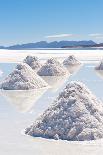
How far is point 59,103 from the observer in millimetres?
10438

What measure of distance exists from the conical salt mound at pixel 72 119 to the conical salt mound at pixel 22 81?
6.80 m

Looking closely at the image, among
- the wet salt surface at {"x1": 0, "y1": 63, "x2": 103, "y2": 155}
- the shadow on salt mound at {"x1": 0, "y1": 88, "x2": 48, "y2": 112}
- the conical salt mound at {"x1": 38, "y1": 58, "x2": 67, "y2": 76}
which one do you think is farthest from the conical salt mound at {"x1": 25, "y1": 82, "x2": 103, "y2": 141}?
the conical salt mound at {"x1": 38, "y1": 58, "x2": 67, "y2": 76}

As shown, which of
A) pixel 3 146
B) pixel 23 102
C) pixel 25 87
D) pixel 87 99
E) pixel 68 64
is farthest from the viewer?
pixel 68 64

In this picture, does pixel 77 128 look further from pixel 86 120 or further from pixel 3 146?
pixel 3 146

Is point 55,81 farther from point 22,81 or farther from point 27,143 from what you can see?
point 27,143

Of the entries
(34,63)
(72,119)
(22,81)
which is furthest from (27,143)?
(34,63)

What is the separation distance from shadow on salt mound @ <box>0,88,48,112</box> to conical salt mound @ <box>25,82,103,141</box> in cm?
239

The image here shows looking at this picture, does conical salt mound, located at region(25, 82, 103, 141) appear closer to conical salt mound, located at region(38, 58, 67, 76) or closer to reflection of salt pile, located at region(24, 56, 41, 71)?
conical salt mound, located at region(38, 58, 67, 76)

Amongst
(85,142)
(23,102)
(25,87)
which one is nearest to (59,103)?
(85,142)

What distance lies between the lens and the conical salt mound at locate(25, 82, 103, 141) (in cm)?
965

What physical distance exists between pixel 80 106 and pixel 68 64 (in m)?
22.0

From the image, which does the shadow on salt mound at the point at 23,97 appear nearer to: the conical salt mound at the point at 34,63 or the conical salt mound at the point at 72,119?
the conical salt mound at the point at 72,119

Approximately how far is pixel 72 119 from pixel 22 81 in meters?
7.95

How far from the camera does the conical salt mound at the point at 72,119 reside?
9.65 metres
